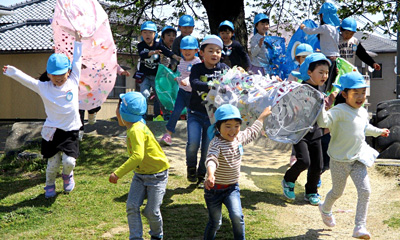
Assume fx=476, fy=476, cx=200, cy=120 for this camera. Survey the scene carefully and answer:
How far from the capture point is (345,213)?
5.51 m

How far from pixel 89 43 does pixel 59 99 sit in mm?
1405

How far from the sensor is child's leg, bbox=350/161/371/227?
4457 mm

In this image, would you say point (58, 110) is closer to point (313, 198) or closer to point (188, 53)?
point (188, 53)

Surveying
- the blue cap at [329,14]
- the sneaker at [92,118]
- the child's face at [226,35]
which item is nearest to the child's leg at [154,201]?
the child's face at [226,35]

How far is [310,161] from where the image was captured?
5.71 metres

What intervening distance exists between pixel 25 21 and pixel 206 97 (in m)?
21.1

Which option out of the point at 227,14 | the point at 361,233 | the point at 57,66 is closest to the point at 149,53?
the point at 227,14

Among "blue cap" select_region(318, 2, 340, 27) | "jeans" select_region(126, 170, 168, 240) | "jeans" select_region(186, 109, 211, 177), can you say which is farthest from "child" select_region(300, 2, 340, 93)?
"jeans" select_region(126, 170, 168, 240)

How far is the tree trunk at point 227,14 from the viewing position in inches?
410

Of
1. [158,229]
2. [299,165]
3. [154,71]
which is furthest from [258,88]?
[154,71]

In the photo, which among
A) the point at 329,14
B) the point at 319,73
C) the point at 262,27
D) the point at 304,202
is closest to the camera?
the point at 319,73

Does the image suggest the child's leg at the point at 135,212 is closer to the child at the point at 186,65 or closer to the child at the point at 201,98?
the child at the point at 201,98

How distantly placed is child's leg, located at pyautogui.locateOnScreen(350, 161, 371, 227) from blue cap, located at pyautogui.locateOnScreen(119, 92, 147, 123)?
212 cm

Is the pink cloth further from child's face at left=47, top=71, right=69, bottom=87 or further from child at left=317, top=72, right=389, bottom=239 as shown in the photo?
child at left=317, top=72, right=389, bottom=239
